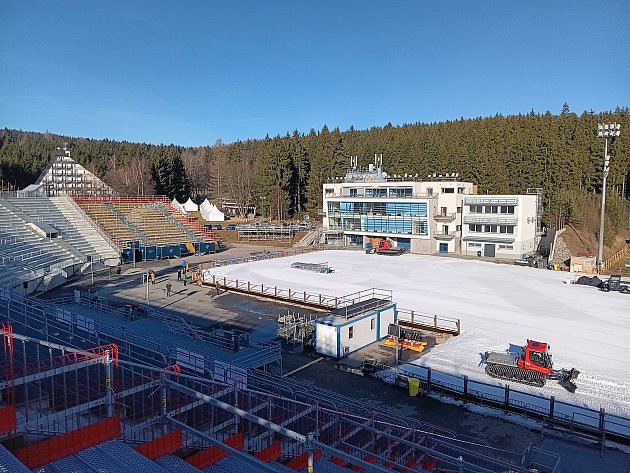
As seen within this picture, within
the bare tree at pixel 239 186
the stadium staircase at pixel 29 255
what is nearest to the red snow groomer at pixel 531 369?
the stadium staircase at pixel 29 255

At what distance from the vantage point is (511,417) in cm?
1240

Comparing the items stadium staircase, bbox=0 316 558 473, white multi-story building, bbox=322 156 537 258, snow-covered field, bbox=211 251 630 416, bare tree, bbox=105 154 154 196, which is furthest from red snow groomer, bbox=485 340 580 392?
bare tree, bbox=105 154 154 196

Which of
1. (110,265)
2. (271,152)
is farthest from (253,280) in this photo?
(271,152)

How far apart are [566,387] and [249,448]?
10.4m

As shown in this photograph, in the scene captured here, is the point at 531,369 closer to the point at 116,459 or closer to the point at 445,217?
the point at 116,459

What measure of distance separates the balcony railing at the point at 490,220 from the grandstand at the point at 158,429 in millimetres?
32296

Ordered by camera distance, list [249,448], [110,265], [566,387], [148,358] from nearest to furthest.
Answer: [249,448] < [148,358] < [566,387] < [110,265]

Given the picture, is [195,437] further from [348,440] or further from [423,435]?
[423,435]

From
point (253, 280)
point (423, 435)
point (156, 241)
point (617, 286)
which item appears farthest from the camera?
point (156, 241)

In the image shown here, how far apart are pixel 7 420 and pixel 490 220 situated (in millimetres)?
40165

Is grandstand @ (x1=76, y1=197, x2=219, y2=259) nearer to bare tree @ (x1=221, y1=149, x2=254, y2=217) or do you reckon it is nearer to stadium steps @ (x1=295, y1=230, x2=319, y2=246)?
stadium steps @ (x1=295, y1=230, x2=319, y2=246)

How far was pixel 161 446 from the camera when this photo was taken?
664cm

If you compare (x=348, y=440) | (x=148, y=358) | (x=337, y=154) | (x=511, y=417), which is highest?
(x=337, y=154)

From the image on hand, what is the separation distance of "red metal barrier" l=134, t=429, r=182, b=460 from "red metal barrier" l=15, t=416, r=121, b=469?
0.45m
